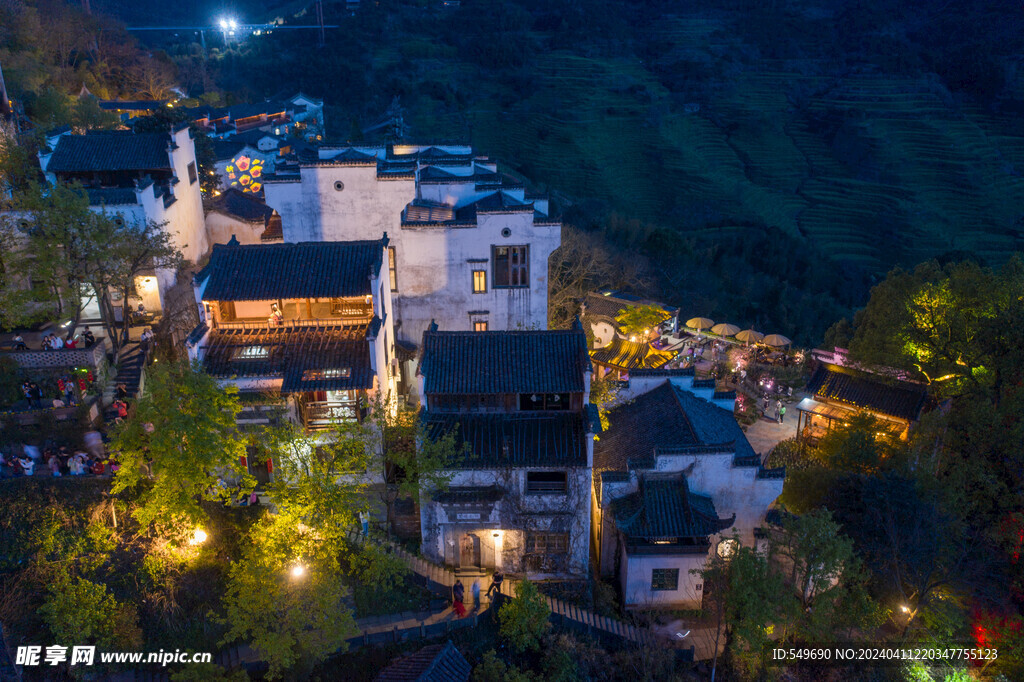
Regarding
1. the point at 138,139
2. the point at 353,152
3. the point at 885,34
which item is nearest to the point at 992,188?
the point at 885,34

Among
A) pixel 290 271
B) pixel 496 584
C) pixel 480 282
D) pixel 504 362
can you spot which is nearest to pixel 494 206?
pixel 480 282

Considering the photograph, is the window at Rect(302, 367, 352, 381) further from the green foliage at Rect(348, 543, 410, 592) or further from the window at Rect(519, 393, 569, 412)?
the window at Rect(519, 393, 569, 412)

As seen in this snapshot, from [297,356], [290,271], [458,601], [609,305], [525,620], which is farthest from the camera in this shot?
[609,305]

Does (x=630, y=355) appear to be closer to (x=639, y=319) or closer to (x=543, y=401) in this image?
(x=639, y=319)

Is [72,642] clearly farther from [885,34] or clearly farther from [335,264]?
[885,34]

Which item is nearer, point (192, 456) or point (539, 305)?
point (192, 456)

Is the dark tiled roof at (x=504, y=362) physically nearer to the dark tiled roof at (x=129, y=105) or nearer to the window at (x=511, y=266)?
the window at (x=511, y=266)
